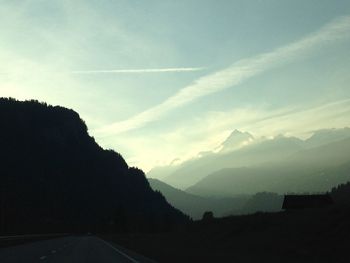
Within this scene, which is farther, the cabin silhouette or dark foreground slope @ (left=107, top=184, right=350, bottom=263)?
the cabin silhouette

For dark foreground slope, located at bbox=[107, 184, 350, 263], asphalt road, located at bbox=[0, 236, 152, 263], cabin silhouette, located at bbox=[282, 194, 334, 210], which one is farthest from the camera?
cabin silhouette, located at bbox=[282, 194, 334, 210]

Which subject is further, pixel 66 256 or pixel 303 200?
pixel 303 200

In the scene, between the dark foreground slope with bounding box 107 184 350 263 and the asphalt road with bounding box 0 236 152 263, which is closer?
the dark foreground slope with bounding box 107 184 350 263

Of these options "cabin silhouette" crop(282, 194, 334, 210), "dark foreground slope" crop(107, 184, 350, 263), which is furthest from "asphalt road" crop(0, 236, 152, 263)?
"cabin silhouette" crop(282, 194, 334, 210)

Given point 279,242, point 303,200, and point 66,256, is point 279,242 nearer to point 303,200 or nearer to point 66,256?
point 66,256

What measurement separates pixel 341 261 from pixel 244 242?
20404mm

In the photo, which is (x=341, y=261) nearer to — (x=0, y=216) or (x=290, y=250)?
(x=290, y=250)

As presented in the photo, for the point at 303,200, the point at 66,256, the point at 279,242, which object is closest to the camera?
the point at 66,256

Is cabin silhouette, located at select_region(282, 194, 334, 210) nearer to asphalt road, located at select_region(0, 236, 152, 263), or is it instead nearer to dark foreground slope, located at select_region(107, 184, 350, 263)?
dark foreground slope, located at select_region(107, 184, 350, 263)

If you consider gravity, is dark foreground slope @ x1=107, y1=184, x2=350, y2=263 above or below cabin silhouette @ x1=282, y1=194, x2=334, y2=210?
below

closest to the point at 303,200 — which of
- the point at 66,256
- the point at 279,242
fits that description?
the point at 279,242

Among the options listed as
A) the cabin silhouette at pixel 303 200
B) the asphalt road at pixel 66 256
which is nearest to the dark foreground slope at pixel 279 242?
the asphalt road at pixel 66 256

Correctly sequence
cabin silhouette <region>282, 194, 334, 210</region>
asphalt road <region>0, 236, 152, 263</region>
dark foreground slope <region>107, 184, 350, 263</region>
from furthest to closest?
cabin silhouette <region>282, 194, 334, 210</region> → asphalt road <region>0, 236, 152, 263</region> → dark foreground slope <region>107, 184, 350, 263</region>

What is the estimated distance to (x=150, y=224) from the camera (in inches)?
7628
